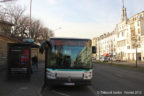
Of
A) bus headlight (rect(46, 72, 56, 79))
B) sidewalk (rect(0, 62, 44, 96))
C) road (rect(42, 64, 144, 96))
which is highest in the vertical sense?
bus headlight (rect(46, 72, 56, 79))

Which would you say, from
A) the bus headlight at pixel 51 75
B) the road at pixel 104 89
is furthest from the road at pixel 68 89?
the bus headlight at pixel 51 75

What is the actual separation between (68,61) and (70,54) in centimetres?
39

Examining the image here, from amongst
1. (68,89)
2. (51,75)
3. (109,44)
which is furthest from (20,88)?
(109,44)

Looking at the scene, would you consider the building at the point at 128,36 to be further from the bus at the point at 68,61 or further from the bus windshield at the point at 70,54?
the bus at the point at 68,61

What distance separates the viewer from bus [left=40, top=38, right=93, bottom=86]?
306 inches

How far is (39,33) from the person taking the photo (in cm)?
4722

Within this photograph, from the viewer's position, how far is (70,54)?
319 inches

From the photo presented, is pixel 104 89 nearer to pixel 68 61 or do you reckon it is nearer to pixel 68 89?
pixel 68 89

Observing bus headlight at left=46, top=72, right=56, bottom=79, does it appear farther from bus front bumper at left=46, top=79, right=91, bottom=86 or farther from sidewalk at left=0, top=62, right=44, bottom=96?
sidewalk at left=0, top=62, right=44, bottom=96

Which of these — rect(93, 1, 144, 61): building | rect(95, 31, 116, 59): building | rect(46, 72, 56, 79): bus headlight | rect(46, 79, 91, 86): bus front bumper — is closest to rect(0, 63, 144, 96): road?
rect(46, 79, 91, 86): bus front bumper

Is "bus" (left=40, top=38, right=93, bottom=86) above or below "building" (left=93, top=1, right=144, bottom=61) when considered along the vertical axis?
below

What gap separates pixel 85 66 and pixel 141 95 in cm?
297

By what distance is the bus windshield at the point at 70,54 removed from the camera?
7.96 metres

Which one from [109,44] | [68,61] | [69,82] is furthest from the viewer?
[109,44]
